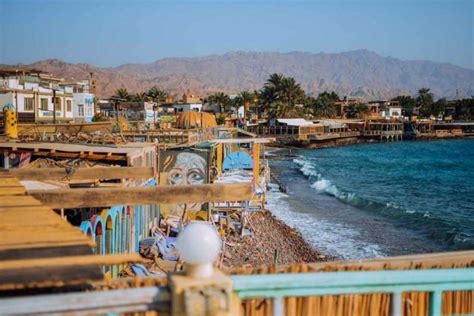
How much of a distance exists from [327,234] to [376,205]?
999cm

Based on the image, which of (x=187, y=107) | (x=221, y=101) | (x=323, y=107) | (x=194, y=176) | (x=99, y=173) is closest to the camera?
(x=99, y=173)

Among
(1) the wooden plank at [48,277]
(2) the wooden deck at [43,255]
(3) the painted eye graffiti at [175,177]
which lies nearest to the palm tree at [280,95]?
(3) the painted eye graffiti at [175,177]

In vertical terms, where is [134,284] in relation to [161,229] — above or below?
above

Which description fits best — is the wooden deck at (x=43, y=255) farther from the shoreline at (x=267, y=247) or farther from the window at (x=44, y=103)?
the window at (x=44, y=103)

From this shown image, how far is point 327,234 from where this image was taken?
2228 cm

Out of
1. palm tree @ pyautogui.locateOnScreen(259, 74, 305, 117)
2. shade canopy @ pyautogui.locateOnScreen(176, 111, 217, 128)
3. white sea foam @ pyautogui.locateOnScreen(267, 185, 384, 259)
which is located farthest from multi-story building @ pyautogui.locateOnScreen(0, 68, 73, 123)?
palm tree @ pyautogui.locateOnScreen(259, 74, 305, 117)

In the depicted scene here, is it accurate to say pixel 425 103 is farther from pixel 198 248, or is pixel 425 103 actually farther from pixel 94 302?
pixel 94 302

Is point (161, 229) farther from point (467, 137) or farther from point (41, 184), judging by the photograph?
point (467, 137)

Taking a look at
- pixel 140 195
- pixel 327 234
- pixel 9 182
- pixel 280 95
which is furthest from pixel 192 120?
pixel 280 95

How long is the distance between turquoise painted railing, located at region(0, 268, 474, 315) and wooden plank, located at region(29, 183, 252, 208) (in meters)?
1.87

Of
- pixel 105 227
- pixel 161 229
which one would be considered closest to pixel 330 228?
pixel 161 229

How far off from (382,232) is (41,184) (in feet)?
57.8

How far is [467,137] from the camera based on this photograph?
111625 millimetres

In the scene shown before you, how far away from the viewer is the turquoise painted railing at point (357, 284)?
2531 mm
